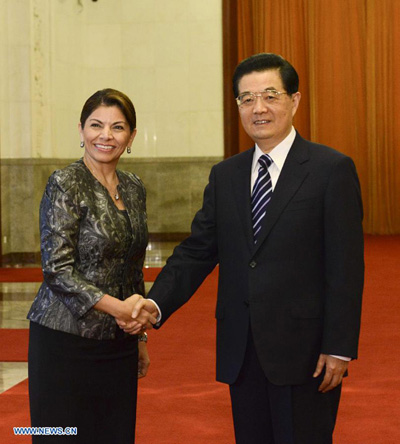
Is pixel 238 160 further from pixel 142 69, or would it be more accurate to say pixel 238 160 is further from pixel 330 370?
pixel 142 69

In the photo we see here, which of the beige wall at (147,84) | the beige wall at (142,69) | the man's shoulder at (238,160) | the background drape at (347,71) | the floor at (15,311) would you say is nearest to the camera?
the man's shoulder at (238,160)

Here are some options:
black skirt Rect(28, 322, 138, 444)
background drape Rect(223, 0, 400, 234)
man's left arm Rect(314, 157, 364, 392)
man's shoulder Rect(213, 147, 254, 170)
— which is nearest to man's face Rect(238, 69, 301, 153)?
man's shoulder Rect(213, 147, 254, 170)

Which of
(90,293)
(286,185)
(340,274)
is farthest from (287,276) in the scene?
(90,293)

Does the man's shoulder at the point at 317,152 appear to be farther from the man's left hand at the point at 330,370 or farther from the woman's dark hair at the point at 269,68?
the man's left hand at the point at 330,370

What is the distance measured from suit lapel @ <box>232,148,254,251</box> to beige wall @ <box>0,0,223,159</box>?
7.51 m

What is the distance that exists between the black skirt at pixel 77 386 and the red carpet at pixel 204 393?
113 cm

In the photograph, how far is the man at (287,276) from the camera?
102 inches

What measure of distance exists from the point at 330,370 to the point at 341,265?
322 mm

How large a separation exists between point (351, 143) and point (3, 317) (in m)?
6.75

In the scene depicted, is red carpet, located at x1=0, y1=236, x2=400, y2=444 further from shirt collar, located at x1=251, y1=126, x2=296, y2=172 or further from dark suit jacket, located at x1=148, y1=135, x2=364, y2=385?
shirt collar, located at x1=251, y1=126, x2=296, y2=172

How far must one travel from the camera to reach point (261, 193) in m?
2.72

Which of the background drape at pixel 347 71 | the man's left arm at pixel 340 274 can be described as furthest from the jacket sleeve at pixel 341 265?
the background drape at pixel 347 71

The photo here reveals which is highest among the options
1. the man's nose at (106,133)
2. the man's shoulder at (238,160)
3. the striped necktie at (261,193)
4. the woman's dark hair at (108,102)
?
the woman's dark hair at (108,102)

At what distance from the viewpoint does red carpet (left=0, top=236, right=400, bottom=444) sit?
13.1 feet
